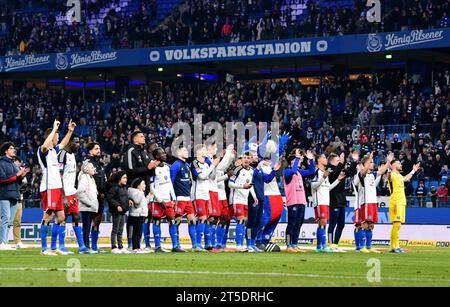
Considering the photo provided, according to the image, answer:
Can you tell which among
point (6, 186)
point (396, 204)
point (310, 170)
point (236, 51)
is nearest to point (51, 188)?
point (6, 186)

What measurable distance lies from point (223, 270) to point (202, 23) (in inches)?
1332

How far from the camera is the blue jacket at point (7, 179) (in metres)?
20.3

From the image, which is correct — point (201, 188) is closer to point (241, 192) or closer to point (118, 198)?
point (241, 192)

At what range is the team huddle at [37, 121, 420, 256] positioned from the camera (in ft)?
62.4

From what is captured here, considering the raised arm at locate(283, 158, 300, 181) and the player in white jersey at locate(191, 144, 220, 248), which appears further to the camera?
the raised arm at locate(283, 158, 300, 181)

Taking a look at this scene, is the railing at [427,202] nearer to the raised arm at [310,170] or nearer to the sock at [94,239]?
the raised arm at [310,170]

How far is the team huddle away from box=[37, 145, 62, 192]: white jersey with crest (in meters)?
0.02

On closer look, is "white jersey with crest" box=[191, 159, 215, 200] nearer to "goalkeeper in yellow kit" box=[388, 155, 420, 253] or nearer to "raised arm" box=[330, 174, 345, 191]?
"raised arm" box=[330, 174, 345, 191]

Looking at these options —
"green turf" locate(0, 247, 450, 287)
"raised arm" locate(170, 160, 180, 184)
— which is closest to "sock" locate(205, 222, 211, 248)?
"raised arm" locate(170, 160, 180, 184)

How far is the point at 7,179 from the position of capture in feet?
66.6

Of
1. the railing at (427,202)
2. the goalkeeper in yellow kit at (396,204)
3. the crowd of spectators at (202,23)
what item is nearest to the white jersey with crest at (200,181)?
the goalkeeper in yellow kit at (396,204)
